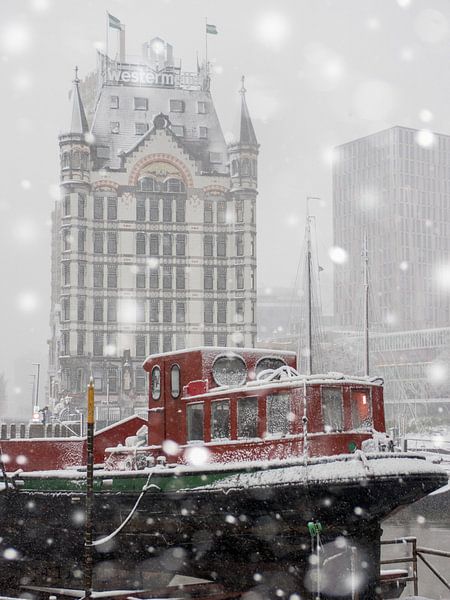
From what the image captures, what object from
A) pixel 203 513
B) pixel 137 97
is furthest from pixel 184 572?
pixel 137 97

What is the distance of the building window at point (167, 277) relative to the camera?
8388 cm

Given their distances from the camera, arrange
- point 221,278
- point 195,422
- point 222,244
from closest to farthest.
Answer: point 195,422, point 221,278, point 222,244

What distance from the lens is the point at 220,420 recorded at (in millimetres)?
21234

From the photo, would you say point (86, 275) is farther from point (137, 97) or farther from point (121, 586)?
point (121, 586)

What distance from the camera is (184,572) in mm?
21297

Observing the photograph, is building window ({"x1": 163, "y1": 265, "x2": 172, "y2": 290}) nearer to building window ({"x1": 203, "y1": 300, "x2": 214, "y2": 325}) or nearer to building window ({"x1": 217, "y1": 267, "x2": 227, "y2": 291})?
building window ({"x1": 203, "y1": 300, "x2": 214, "y2": 325})

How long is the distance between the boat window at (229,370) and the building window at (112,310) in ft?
198

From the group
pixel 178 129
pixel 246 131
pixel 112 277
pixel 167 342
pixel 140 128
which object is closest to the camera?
pixel 167 342

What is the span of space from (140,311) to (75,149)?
1555 cm

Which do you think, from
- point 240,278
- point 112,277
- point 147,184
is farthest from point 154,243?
point 240,278

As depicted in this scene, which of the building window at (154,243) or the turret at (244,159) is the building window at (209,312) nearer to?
the building window at (154,243)

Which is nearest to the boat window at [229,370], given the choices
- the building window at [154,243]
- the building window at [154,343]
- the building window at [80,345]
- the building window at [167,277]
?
the building window at [80,345]

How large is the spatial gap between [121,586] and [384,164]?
168 metres

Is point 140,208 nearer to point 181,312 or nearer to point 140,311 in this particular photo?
point 140,311
